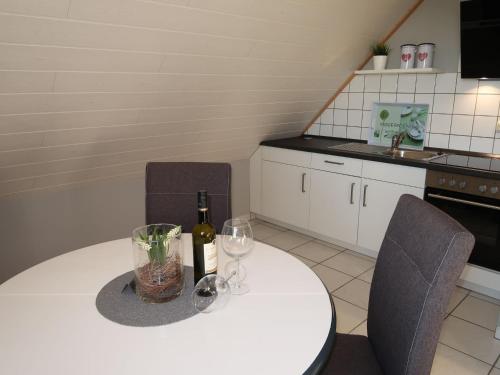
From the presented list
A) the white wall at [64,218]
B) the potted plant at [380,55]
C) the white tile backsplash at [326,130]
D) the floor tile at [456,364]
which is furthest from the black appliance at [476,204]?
the white wall at [64,218]

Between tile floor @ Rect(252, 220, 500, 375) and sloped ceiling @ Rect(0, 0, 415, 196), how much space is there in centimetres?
121

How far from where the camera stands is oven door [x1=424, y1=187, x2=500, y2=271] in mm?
2340

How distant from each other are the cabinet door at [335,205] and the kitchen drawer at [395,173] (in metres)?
0.14

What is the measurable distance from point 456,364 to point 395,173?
4.19ft

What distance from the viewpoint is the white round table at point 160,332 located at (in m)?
0.88

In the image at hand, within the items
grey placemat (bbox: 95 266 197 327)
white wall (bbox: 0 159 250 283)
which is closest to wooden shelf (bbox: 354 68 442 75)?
white wall (bbox: 0 159 250 283)

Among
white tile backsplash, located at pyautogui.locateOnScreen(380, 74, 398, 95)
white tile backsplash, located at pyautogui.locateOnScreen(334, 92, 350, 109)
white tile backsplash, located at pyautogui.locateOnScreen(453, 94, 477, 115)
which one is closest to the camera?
white tile backsplash, located at pyautogui.locateOnScreen(453, 94, 477, 115)

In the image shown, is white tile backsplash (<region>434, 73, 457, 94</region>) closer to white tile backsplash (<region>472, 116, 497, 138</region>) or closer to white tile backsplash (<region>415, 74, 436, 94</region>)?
white tile backsplash (<region>415, 74, 436, 94</region>)

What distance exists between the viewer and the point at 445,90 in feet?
9.63

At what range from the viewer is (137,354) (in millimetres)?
907

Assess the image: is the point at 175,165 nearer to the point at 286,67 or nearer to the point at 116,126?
the point at 116,126

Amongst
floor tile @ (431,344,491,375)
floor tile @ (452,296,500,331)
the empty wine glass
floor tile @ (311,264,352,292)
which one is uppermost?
the empty wine glass

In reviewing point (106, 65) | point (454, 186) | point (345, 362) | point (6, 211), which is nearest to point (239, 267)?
point (345, 362)

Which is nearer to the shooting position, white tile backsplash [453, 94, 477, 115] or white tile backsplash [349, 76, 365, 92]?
white tile backsplash [453, 94, 477, 115]
